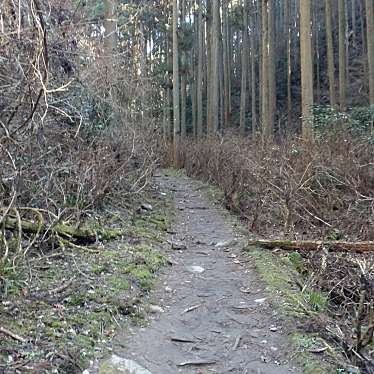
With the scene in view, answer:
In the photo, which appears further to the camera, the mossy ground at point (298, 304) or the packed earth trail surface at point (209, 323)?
the packed earth trail surface at point (209, 323)

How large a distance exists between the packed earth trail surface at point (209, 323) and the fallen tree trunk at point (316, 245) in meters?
0.44

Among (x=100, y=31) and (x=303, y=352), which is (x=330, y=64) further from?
(x=303, y=352)

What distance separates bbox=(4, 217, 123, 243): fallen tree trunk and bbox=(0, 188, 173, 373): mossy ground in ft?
0.56

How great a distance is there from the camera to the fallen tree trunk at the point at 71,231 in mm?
4991

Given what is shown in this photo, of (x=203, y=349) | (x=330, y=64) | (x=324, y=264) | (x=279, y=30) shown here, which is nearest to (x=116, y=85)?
(x=324, y=264)

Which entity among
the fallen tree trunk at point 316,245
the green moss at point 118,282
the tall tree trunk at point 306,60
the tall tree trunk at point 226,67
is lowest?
the green moss at point 118,282

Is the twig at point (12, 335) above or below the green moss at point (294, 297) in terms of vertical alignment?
above

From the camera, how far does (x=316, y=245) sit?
6.38m

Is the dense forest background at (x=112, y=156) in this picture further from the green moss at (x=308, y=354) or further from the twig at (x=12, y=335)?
the twig at (x=12, y=335)

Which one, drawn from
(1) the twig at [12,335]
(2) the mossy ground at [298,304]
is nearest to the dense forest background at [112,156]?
(2) the mossy ground at [298,304]

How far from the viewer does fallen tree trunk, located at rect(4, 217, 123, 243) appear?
16.4 feet

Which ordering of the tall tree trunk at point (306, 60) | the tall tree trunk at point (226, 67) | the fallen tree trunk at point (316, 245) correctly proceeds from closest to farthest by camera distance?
the fallen tree trunk at point (316, 245)
the tall tree trunk at point (306, 60)
the tall tree trunk at point (226, 67)

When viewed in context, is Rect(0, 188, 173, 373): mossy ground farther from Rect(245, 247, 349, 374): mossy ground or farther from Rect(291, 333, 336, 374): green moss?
Rect(291, 333, 336, 374): green moss

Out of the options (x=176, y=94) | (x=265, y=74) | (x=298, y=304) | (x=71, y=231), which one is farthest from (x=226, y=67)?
(x=298, y=304)
